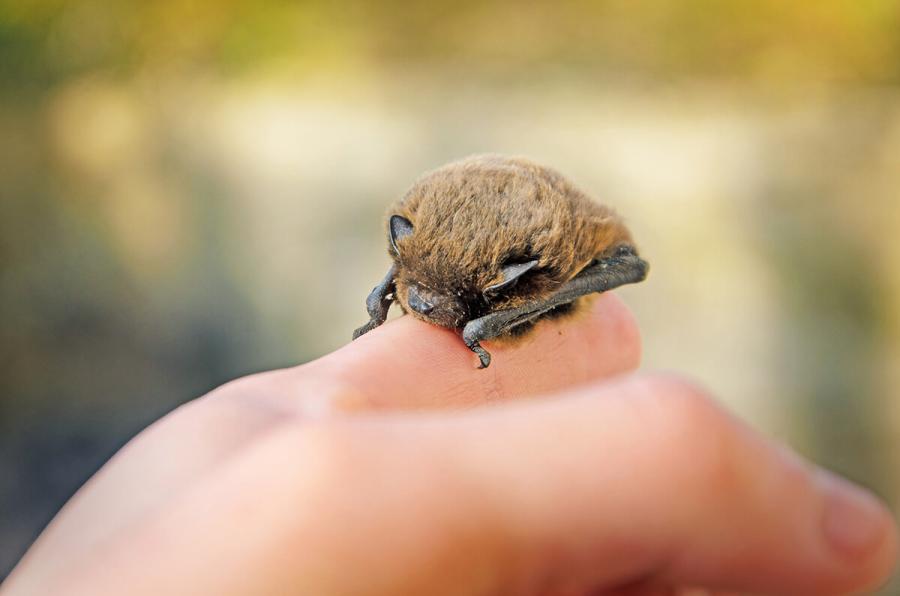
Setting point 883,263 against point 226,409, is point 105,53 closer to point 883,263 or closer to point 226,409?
point 883,263

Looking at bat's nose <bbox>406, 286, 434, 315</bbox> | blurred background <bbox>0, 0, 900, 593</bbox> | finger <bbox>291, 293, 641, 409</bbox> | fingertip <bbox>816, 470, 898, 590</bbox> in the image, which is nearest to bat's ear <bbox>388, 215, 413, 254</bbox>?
bat's nose <bbox>406, 286, 434, 315</bbox>

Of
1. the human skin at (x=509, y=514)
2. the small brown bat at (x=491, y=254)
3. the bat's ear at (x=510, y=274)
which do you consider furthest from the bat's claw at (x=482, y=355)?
the human skin at (x=509, y=514)

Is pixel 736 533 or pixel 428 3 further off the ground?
pixel 428 3

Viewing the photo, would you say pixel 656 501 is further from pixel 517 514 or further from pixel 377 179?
pixel 377 179

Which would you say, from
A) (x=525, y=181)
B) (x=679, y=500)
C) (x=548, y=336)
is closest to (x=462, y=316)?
(x=548, y=336)

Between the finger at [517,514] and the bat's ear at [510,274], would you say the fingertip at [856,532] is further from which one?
the bat's ear at [510,274]

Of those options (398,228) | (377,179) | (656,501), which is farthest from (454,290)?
(377,179)

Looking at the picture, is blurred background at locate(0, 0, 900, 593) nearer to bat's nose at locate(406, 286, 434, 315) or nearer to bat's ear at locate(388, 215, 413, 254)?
bat's ear at locate(388, 215, 413, 254)
